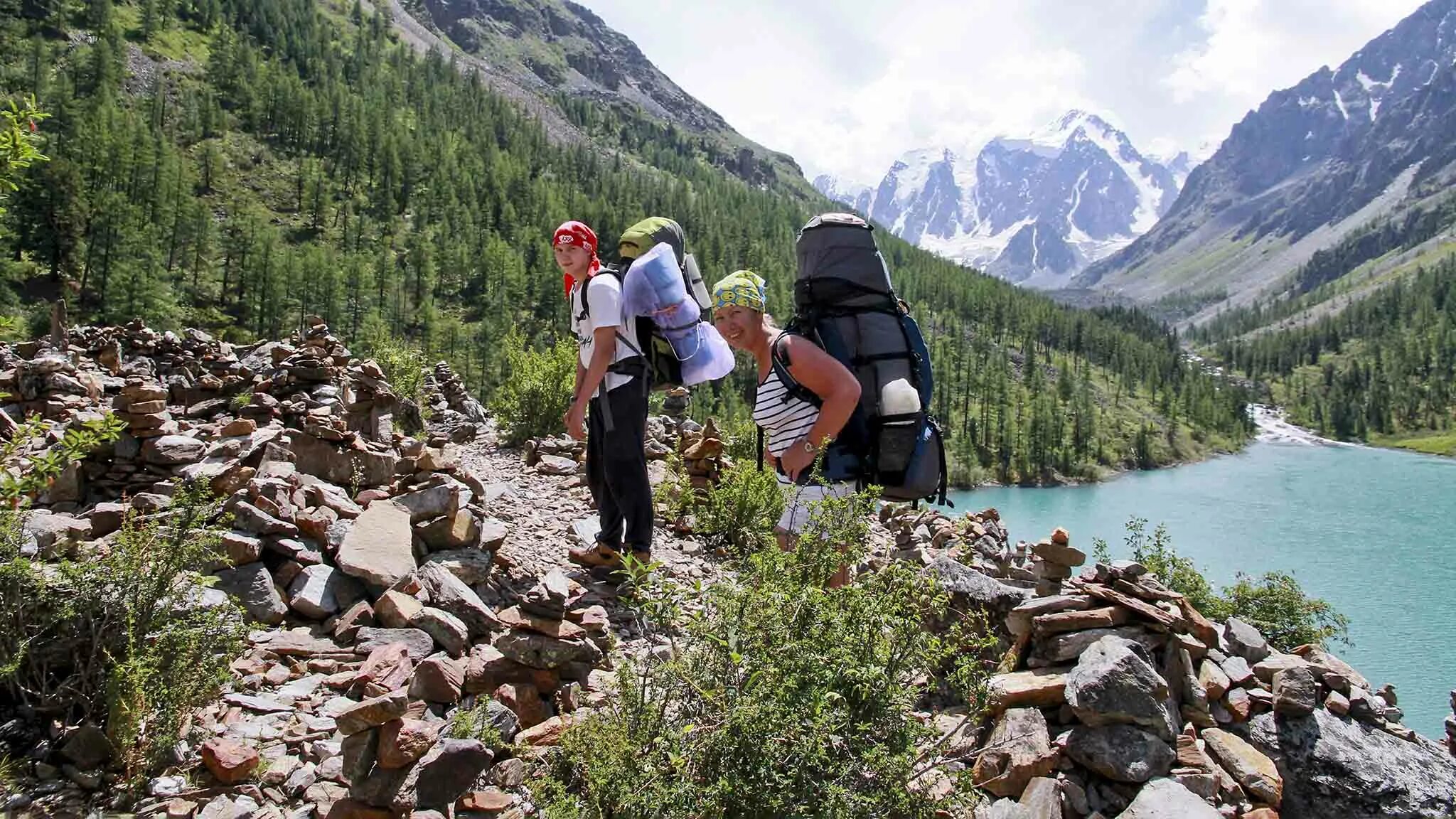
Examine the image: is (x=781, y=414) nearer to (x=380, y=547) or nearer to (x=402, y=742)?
(x=402, y=742)

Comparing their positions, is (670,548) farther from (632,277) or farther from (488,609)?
(632,277)

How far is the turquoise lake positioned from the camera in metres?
26.7

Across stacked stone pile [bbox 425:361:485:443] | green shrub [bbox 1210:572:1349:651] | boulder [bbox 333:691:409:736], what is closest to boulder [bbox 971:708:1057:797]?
boulder [bbox 333:691:409:736]

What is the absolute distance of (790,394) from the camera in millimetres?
4359

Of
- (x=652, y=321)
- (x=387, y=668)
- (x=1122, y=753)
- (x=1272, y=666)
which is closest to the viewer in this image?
(x=1122, y=753)

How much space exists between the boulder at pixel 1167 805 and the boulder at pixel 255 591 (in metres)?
4.62

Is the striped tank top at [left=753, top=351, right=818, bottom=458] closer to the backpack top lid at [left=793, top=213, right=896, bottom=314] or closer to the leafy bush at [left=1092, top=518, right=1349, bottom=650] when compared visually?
the backpack top lid at [left=793, top=213, right=896, bottom=314]

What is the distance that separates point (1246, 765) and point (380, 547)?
5.33 meters

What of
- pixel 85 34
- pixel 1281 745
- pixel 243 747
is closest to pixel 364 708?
pixel 243 747

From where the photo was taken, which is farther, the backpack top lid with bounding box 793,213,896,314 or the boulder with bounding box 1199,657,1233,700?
the backpack top lid with bounding box 793,213,896,314

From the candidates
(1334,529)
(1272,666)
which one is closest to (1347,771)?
(1272,666)

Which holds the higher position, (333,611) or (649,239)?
(649,239)

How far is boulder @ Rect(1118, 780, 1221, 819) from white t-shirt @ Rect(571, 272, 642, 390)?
3.70 metres

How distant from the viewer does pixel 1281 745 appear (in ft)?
14.1
